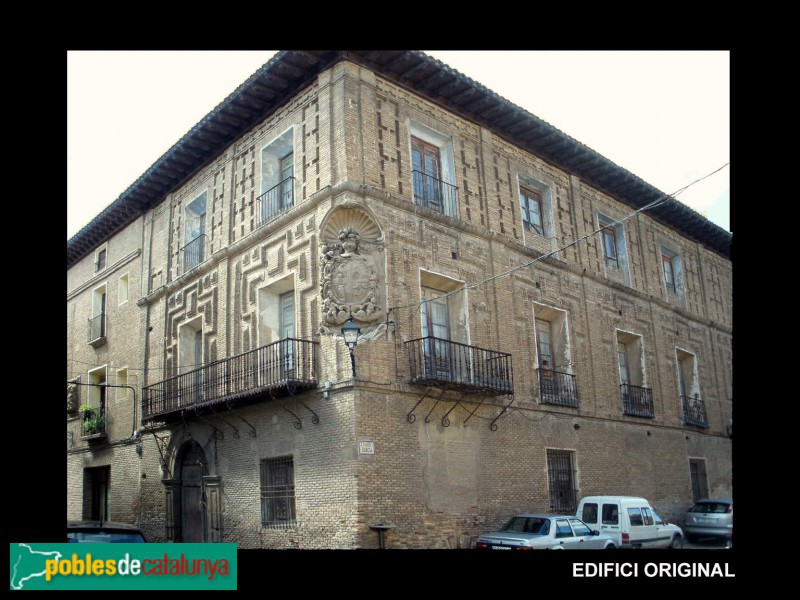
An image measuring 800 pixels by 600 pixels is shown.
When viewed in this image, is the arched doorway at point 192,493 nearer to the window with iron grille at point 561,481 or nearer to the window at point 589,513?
the window with iron grille at point 561,481

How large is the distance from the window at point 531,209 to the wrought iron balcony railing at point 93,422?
14.0 metres

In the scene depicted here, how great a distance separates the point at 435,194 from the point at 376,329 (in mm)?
4269

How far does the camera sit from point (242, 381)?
17.8 metres

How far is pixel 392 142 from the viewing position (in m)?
17.7

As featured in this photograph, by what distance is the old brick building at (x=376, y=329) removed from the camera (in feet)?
52.5

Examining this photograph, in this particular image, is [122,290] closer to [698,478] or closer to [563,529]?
[563,529]

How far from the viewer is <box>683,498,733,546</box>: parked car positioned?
20.4m

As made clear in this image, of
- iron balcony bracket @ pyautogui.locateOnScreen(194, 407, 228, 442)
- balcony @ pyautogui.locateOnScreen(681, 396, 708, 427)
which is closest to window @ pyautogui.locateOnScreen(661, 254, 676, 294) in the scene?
balcony @ pyautogui.locateOnScreen(681, 396, 708, 427)

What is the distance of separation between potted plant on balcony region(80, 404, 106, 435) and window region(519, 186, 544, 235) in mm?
14062

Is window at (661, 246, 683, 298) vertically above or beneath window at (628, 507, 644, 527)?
above

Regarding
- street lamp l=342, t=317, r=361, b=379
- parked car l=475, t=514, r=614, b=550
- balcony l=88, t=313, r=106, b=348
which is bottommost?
parked car l=475, t=514, r=614, b=550

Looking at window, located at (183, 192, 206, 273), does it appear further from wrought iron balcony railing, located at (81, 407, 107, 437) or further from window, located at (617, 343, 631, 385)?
window, located at (617, 343, 631, 385)

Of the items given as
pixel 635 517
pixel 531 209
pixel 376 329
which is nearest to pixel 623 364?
pixel 531 209

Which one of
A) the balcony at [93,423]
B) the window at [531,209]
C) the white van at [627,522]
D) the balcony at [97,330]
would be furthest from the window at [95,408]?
the white van at [627,522]
